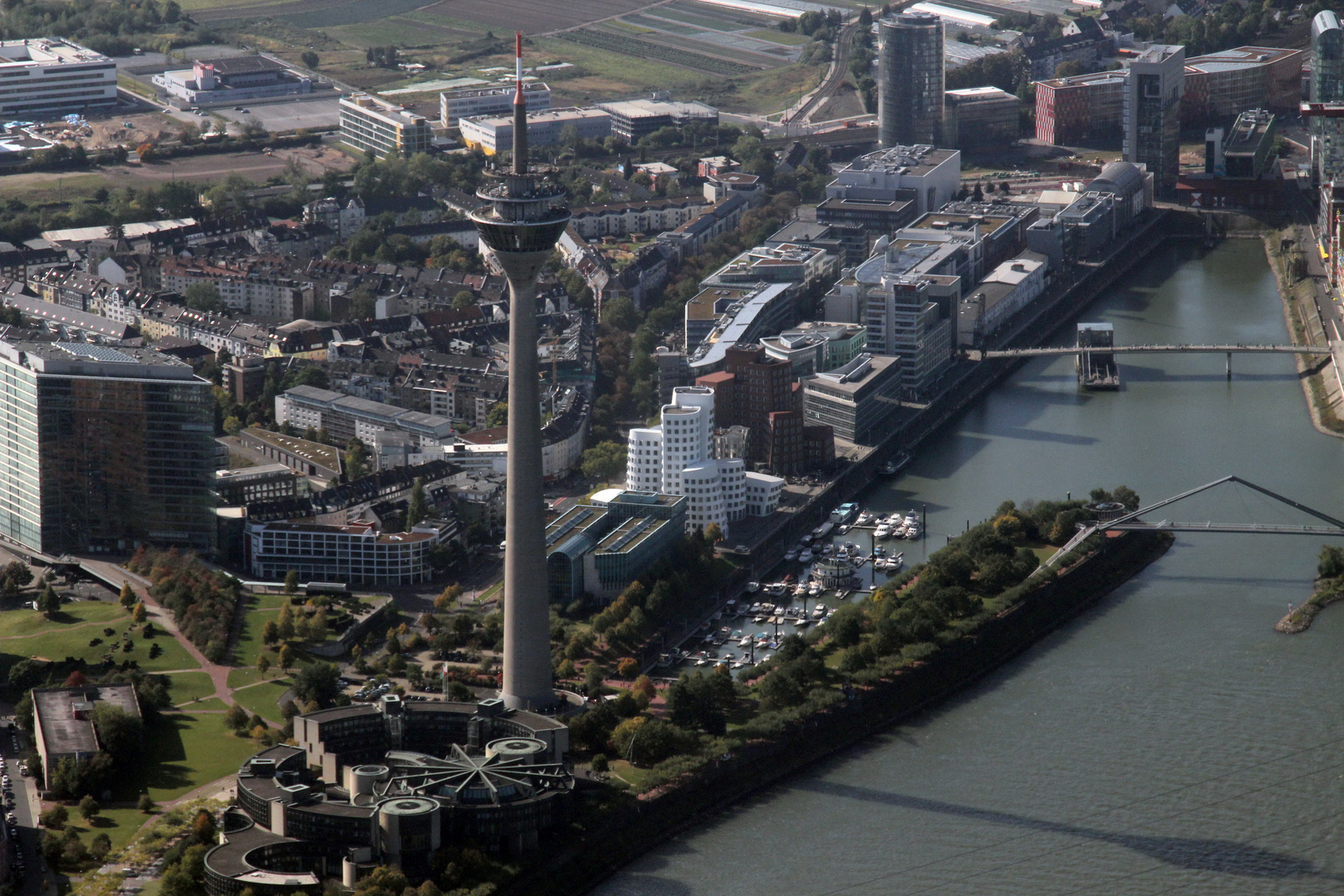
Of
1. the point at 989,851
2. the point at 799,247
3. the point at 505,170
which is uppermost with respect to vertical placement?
the point at 505,170

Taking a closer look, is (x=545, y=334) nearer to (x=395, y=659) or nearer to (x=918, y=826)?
(x=395, y=659)

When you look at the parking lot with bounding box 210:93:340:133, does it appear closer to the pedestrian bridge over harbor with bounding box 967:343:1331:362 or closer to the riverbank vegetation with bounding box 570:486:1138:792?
the pedestrian bridge over harbor with bounding box 967:343:1331:362

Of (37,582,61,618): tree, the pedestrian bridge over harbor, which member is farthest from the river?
(37,582,61,618): tree

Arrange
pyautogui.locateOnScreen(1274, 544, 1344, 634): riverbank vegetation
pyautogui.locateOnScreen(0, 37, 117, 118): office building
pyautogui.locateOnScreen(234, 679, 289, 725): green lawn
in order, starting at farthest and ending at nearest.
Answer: pyautogui.locateOnScreen(0, 37, 117, 118): office building
pyautogui.locateOnScreen(1274, 544, 1344, 634): riverbank vegetation
pyautogui.locateOnScreen(234, 679, 289, 725): green lawn

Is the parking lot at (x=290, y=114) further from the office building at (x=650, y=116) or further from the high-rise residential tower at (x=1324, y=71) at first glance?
the high-rise residential tower at (x=1324, y=71)

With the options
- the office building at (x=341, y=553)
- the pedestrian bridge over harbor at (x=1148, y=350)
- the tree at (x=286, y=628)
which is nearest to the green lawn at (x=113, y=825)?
the tree at (x=286, y=628)

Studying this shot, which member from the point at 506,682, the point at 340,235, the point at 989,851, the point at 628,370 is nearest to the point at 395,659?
the point at 506,682

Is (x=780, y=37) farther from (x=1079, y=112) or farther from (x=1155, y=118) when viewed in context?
(x=1155, y=118)

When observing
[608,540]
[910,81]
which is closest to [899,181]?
[910,81]
